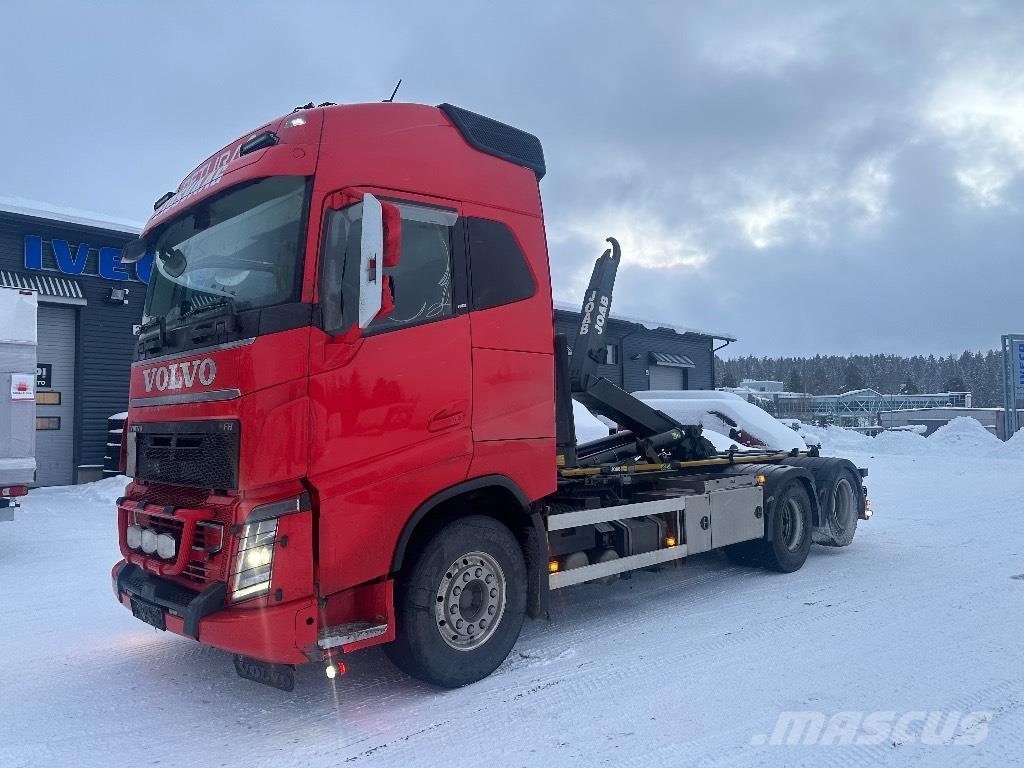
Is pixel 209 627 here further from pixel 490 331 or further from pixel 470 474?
pixel 490 331

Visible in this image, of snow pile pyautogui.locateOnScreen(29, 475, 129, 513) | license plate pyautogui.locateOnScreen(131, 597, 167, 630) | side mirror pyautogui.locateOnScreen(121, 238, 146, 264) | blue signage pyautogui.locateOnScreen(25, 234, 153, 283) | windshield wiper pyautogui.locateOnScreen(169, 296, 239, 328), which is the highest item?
blue signage pyautogui.locateOnScreen(25, 234, 153, 283)

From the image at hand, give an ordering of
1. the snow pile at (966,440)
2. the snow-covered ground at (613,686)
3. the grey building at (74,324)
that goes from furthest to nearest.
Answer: the snow pile at (966,440)
the grey building at (74,324)
the snow-covered ground at (613,686)

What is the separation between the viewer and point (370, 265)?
13.0 ft

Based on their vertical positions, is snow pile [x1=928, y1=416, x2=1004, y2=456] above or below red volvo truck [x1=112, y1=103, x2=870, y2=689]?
below

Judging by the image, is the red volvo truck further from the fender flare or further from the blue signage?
the blue signage

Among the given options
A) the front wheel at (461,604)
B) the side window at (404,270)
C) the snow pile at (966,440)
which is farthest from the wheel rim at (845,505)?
the snow pile at (966,440)

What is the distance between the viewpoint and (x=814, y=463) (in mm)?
8680

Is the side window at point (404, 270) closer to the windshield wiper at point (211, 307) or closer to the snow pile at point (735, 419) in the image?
the windshield wiper at point (211, 307)

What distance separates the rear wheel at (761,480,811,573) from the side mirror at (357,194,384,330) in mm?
5286

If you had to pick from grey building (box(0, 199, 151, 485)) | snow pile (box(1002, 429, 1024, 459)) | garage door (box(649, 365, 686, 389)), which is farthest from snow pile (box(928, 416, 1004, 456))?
grey building (box(0, 199, 151, 485))

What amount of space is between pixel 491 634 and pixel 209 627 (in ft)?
5.52

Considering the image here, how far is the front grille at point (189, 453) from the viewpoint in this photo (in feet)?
13.2

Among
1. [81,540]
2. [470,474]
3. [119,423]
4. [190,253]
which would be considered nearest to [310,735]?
[470,474]

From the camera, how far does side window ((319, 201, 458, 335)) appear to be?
4074 millimetres
